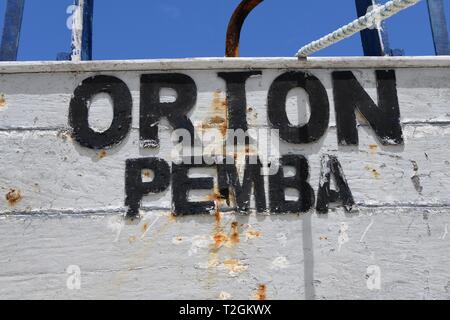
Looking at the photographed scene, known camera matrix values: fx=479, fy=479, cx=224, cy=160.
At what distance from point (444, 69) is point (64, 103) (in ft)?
7.04

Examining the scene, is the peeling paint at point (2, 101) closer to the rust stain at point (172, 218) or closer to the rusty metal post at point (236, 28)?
the rust stain at point (172, 218)

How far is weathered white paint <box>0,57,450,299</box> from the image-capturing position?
245 centimetres

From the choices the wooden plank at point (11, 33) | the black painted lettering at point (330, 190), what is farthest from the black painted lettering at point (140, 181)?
the wooden plank at point (11, 33)

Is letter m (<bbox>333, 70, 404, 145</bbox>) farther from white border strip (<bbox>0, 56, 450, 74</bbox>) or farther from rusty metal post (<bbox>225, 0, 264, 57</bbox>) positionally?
rusty metal post (<bbox>225, 0, 264, 57</bbox>)

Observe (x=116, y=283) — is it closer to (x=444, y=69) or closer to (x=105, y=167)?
(x=105, y=167)

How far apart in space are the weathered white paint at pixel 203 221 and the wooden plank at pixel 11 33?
5.25 feet

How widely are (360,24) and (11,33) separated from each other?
314 cm

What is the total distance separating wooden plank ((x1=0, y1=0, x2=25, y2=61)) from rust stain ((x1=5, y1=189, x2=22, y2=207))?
77.6 inches

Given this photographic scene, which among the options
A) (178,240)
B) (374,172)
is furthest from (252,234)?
(374,172)

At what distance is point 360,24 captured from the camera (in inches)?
90.7

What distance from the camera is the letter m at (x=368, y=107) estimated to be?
262cm
